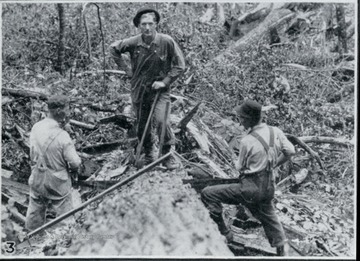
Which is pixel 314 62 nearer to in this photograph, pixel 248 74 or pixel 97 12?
pixel 248 74

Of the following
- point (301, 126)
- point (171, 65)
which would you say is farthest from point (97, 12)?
point (301, 126)

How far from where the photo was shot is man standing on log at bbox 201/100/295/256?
4770 mm

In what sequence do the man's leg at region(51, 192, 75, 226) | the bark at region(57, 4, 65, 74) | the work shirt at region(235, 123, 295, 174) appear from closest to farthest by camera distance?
the work shirt at region(235, 123, 295, 174) → the man's leg at region(51, 192, 75, 226) → the bark at region(57, 4, 65, 74)

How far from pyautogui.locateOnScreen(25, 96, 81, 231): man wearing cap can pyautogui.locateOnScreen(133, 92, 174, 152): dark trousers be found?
1073 mm

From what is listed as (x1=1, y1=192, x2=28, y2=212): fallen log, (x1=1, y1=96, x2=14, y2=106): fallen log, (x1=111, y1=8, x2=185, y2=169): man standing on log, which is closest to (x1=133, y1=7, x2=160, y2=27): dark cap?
(x1=111, y1=8, x2=185, y2=169): man standing on log

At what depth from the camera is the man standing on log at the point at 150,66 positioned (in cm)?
548

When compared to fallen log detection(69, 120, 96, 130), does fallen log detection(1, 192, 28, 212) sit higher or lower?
lower

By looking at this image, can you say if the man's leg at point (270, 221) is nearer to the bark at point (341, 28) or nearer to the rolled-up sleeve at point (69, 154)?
the rolled-up sleeve at point (69, 154)

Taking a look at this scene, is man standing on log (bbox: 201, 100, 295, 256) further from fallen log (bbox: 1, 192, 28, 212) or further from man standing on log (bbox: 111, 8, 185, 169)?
fallen log (bbox: 1, 192, 28, 212)

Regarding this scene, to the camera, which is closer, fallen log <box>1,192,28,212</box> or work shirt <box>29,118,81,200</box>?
work shirt <box>29,118,81,200</box>

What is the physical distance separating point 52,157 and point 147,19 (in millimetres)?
1932

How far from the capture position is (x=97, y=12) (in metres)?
6.41

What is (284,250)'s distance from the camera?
5078 millimetres

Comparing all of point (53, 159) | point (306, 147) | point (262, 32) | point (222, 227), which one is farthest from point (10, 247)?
point (262, 32)
